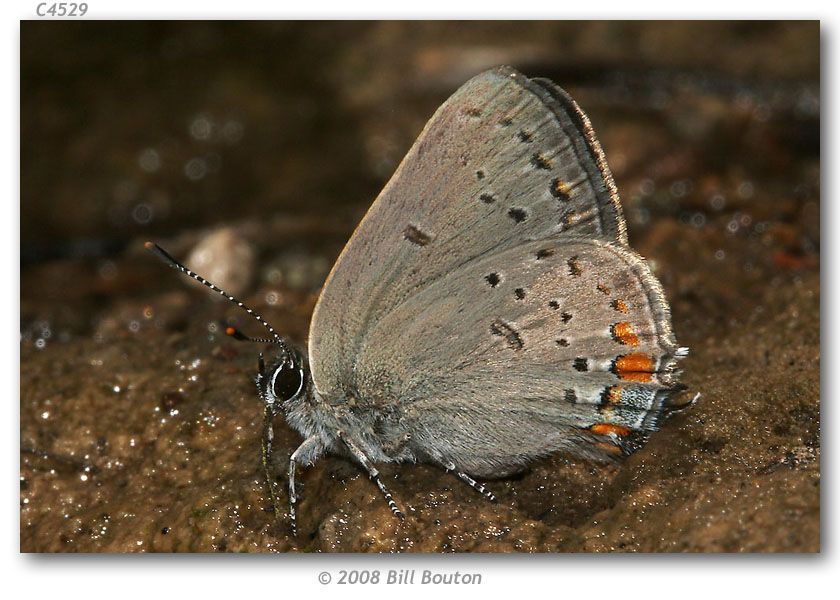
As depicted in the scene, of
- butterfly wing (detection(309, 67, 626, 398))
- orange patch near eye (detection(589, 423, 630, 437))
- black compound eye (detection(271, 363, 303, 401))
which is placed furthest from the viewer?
black compound eye (detection(271, 363, 303, 401))

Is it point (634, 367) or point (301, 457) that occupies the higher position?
point (634, 367)

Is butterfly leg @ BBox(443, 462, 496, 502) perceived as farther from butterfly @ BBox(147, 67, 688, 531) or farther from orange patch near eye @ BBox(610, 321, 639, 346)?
orange patch near eye @ BBox(610, 321, 639, 346)

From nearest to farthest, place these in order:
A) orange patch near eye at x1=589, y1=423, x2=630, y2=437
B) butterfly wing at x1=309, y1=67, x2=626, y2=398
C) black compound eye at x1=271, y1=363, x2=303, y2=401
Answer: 1. butterfly wing at x1=309, y1=67, x2=626, y2=398
2. orange patch near eye at x1=589, y1=423, x2=630, y2=437
3. black compound eye at x1=271, y1=363, x2=303, y2=401

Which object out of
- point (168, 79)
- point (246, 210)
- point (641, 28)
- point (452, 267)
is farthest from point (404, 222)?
point (168, 79)

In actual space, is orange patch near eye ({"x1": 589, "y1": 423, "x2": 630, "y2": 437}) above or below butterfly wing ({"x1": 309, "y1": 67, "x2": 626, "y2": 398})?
below

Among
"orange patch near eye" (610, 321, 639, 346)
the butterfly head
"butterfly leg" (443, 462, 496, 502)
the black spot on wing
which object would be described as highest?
the black spot on wing

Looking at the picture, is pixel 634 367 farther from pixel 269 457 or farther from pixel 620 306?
pixel 269 457

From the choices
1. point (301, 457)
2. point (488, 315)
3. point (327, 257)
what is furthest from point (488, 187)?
point (327, 257)

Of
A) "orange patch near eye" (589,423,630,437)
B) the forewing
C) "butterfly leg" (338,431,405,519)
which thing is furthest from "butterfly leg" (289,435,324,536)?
"orange patch near eye" (589,423,630,437)

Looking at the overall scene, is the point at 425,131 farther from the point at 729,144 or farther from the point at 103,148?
the point at 103,148
